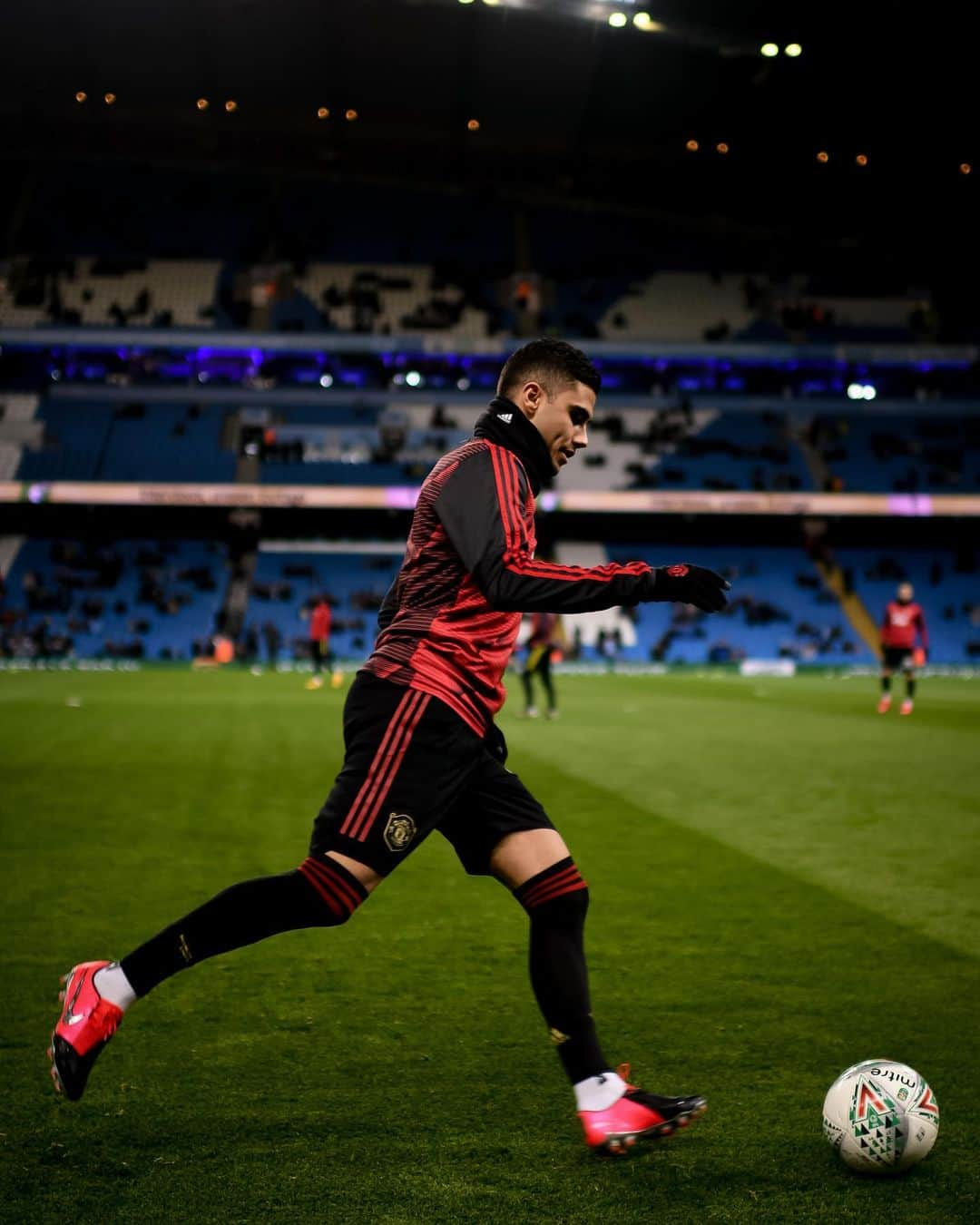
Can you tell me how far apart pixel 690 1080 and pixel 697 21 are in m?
38.1

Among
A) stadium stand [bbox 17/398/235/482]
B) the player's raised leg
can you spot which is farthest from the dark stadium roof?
the player's raised leg

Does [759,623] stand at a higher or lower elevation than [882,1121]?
higher

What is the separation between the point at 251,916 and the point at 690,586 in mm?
1583

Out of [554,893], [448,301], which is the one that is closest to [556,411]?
[554,893]

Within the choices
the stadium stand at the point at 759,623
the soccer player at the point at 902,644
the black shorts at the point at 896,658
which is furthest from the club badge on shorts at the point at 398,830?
the stadium stand at the point at 759,623

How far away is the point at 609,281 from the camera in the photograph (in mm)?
53312

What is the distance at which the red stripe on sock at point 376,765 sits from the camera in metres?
3.36

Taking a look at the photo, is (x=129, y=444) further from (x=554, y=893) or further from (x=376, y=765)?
(x=554, y=893)

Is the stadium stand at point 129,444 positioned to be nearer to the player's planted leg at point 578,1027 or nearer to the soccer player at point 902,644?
the soccer player at point 902,644

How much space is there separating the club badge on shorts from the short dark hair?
4.40ft

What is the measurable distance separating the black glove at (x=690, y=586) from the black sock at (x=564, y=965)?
88cm

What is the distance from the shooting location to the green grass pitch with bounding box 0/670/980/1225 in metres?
3.08

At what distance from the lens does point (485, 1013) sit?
457 cm

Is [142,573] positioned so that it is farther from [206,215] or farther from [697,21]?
[697,21]
